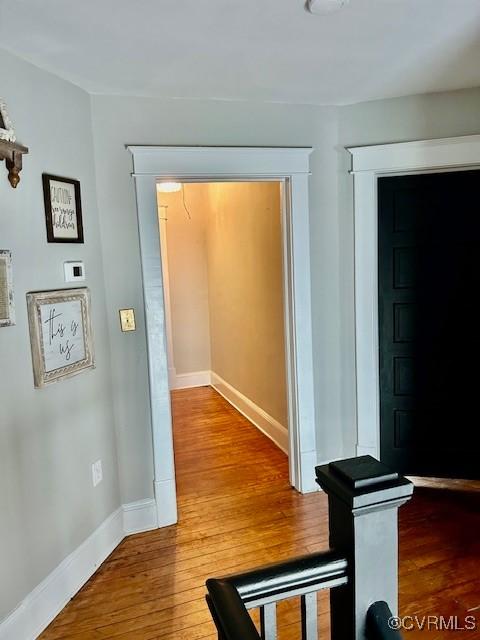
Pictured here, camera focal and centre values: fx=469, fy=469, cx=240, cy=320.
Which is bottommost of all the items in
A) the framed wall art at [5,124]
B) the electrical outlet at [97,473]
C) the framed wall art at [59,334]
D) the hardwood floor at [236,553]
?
the hardwood floor at [236,553]

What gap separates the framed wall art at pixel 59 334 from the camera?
1.99 meters

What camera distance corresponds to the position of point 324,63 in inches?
86.0

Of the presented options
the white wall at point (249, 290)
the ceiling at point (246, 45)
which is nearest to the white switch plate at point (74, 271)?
the ceiling at point (246, 45)

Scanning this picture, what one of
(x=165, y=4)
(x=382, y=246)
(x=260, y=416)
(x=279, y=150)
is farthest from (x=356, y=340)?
(x=165, y=4)

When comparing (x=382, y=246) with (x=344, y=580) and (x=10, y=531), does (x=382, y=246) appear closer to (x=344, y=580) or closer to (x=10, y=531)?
(x=344, y=580)

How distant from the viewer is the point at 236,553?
2430 millimetres

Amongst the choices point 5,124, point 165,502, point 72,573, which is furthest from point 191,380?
point 5,124

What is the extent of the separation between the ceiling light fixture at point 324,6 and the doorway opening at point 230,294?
1152 millimetres

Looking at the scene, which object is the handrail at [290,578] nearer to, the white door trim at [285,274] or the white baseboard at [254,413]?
the white door trim at [285,274]

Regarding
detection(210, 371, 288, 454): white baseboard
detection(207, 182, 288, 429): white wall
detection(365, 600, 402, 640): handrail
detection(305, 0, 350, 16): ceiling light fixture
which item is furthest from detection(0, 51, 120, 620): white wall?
detection(210, 371, 288, 454): white baseboard

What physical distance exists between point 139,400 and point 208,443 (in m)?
1.45

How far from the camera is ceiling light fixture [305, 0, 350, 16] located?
163 cm

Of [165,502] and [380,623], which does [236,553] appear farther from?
[380,623]

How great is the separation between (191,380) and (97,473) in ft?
10.7
